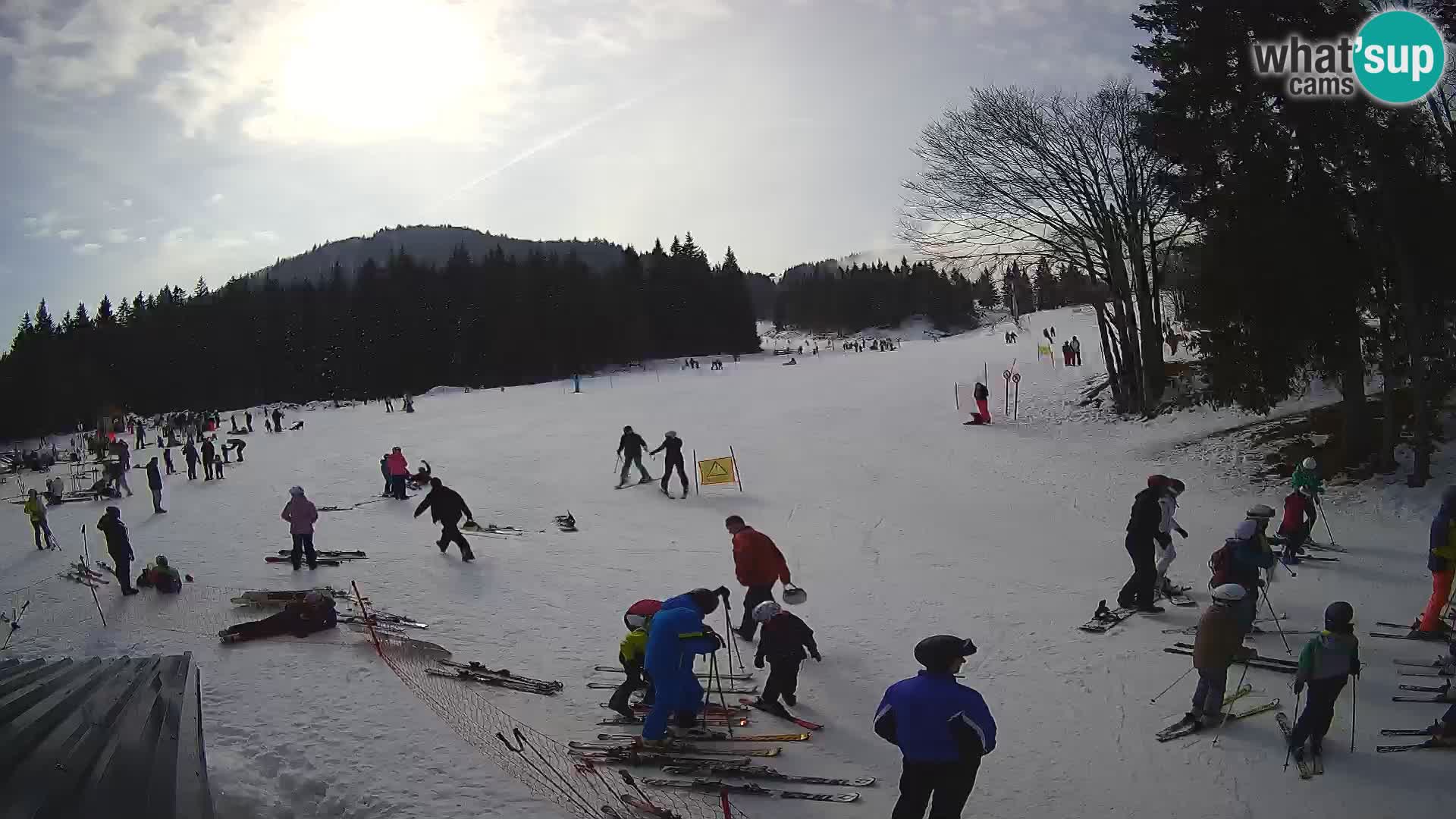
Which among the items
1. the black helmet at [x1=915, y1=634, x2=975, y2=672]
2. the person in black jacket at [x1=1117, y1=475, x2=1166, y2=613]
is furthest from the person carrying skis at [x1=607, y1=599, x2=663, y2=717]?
the person in black jacket at [x1=1117, y1=475, x2=1166, y2=613]

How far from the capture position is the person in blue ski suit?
6957 mm

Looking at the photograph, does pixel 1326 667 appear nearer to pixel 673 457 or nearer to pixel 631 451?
pixel 673 457

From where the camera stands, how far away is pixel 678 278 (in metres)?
90.8

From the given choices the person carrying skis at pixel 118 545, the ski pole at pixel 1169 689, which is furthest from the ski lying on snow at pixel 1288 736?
the person carrying skis at pixel 118 545

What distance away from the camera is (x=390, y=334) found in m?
81.8

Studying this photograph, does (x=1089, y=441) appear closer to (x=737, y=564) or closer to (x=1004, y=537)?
(x=1004, y=537)

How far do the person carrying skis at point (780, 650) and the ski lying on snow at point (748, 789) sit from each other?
55.9 inches

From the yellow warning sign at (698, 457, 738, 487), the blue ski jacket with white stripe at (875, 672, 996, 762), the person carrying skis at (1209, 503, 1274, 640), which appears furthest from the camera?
the yellow warning sign at (698, 457, 738, 487)

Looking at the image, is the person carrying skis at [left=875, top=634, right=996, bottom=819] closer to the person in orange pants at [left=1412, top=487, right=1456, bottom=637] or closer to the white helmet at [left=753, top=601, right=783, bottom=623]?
the white helmet at [left=753, top=601, right=783, bottom=623]

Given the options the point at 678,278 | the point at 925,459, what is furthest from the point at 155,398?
the point at 925,459

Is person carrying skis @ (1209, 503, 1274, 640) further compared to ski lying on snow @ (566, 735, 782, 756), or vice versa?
person carrying skis @ (1209, 503, 1274, 640)

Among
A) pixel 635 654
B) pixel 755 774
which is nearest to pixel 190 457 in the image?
pixel 635 654

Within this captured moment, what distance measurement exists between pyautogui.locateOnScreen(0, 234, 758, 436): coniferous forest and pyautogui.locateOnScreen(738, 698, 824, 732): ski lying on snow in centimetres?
6844

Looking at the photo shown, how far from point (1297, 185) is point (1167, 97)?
343cm
